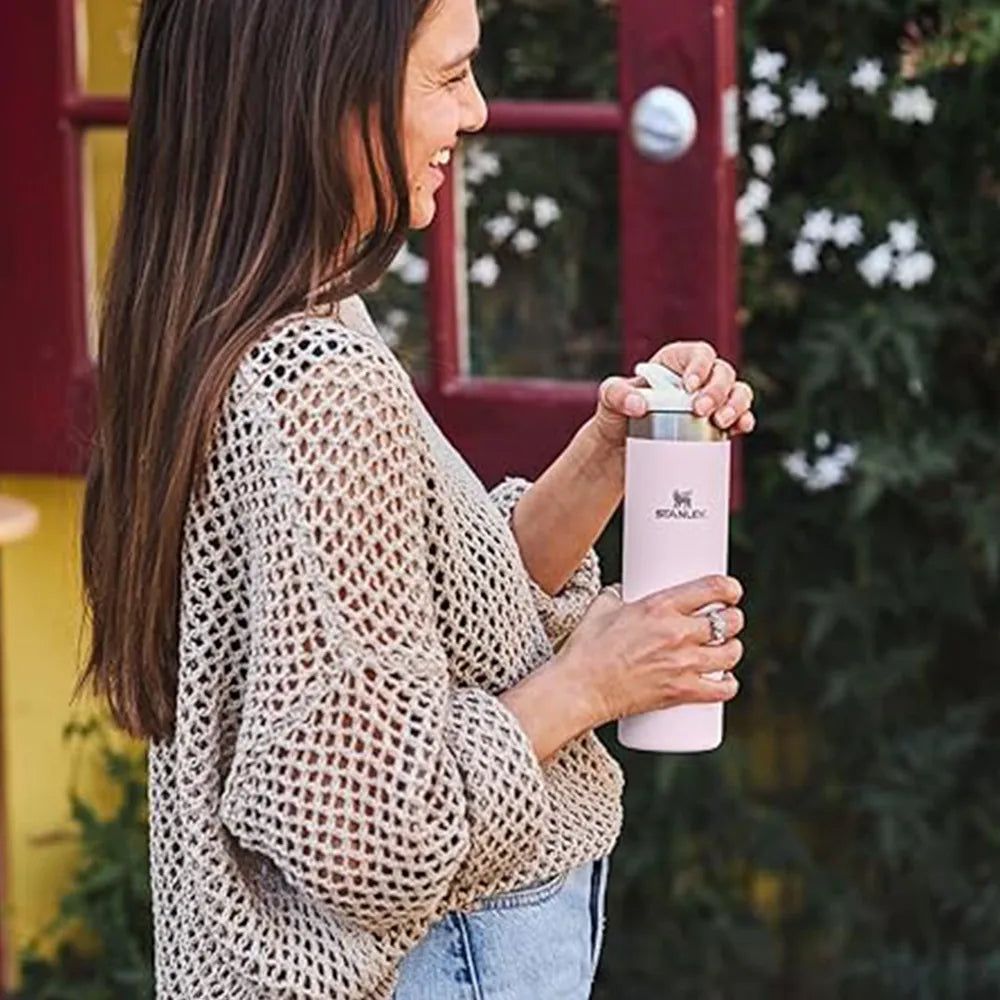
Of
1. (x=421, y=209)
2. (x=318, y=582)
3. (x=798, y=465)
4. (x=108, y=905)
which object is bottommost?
(x=108, y=905)

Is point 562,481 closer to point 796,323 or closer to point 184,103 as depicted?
point 184,103

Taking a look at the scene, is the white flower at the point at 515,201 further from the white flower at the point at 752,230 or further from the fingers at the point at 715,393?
the fingers at the point at 715,393

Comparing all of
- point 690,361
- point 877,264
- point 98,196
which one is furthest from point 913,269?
point 690,361

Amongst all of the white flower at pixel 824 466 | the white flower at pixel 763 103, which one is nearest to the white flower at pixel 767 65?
the white flower at pixel 763 103

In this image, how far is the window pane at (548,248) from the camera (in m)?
3.08

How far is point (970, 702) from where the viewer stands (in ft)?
10.7

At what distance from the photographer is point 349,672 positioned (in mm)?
1462

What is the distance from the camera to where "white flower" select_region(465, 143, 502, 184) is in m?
3.10

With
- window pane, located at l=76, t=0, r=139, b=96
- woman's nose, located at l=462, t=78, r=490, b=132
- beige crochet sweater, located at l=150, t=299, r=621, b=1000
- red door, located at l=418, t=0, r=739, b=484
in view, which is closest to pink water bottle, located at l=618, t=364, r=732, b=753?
beige crochet sweater, located at l=150, t=299, r=621, b=1000

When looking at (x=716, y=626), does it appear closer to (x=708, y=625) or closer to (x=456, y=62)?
(x=708, y=625)

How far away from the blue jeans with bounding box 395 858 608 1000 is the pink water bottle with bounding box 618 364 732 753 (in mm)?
136

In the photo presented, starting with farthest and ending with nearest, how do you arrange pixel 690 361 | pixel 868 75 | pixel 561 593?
pixel 868 75
pixel 561 593
pixel 690 361

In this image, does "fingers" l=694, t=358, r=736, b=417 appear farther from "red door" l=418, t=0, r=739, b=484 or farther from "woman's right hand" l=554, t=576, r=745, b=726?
"red door" l=418, t=0, r=739, b=484

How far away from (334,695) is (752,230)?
Result: 1.76m
